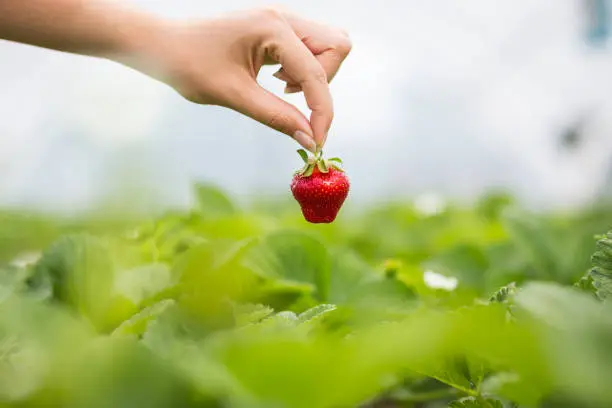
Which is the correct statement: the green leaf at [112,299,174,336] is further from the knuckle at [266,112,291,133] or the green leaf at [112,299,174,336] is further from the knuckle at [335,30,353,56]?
the knuckle at [335,30,353,56]

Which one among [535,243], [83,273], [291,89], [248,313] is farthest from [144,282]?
[535,243]

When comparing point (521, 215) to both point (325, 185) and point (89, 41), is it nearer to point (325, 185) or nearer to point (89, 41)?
point (325, 185)

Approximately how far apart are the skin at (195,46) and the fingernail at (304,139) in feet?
0.06

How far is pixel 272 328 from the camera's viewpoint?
90 cm

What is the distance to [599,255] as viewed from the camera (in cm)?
98

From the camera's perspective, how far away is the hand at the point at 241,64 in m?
1.22

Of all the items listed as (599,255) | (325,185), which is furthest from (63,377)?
(325,185)

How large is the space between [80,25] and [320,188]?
51 centimetres

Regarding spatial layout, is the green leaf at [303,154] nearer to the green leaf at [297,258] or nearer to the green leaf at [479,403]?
the green leaf at [297,258]

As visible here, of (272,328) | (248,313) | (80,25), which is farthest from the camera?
(80,25)

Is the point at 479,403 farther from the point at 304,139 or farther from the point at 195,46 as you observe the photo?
the point at 195,46

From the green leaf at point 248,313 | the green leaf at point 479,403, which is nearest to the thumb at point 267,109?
the green leaf at point 248,313

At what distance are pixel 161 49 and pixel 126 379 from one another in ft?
2.35

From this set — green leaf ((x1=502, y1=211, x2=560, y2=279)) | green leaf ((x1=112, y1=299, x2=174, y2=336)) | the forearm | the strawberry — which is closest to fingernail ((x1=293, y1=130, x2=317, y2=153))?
the strawberry
